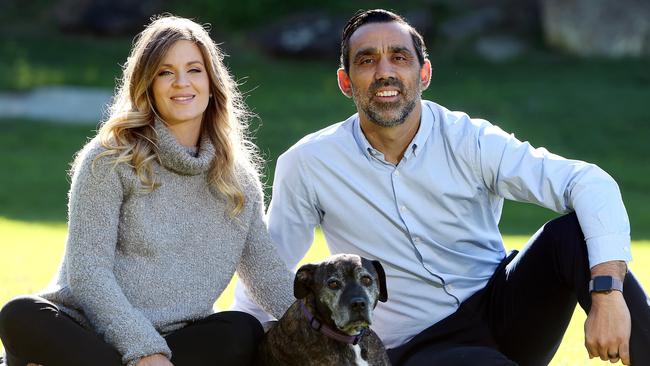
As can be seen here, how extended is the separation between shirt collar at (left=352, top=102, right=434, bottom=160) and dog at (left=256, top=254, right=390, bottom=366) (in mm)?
676

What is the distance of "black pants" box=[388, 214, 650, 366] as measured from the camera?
4.57 m

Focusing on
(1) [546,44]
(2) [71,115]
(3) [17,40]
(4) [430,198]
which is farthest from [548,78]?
(4) [430,198]

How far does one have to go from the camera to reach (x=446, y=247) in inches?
203

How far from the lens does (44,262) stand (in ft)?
29.9

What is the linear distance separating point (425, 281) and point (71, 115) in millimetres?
13228

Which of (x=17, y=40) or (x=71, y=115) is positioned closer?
(x=71, y=115)

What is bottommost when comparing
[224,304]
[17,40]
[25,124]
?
[224,304]

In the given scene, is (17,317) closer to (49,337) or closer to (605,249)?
(49,337)

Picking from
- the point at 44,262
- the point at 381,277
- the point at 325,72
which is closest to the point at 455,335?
the point at 381,277

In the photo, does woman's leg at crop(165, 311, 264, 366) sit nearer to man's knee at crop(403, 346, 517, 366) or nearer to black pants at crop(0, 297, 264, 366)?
black pants at crop(0, 297, 264, 366)

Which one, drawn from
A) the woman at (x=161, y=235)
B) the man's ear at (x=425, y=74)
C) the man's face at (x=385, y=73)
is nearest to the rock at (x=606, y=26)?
the man's ear at (x=425, y=74)

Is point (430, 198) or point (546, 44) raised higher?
point (546, 44)

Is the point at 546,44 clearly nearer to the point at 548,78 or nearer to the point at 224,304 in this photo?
the point at 548,78

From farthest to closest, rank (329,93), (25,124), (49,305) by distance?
(329,93)
(25,124)
(49,305)
